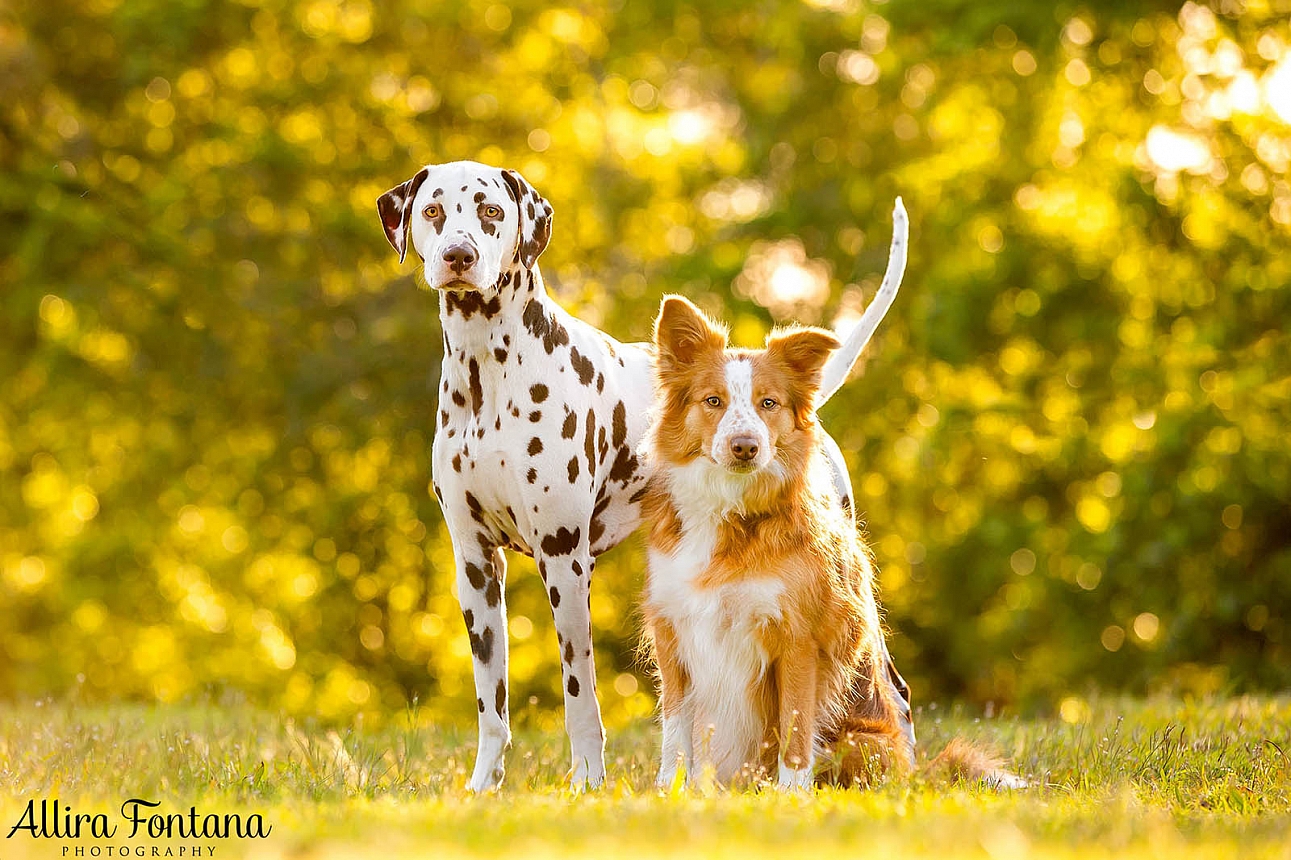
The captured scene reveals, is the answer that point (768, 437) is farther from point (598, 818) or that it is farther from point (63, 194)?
point (63, 194)

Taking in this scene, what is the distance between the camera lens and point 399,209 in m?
6.34

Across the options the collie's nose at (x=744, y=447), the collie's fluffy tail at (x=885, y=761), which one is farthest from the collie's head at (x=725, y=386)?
the collie's fluffy tail at (x=885, y=761)

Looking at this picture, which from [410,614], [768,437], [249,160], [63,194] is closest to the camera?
[768,437]

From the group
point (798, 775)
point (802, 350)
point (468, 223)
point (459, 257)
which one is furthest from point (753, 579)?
point (468, 223)

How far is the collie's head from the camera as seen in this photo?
6.14 metres

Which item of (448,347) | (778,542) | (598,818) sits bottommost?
(598,818)

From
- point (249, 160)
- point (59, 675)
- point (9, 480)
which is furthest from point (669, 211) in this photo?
point (59, 675)

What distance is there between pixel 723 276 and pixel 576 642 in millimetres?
9712

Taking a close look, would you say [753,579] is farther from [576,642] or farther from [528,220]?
[528,220]

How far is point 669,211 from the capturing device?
65.0 ft

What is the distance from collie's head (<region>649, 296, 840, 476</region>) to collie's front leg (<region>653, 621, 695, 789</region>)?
76 cm

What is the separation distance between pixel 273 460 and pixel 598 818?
13.1 metres

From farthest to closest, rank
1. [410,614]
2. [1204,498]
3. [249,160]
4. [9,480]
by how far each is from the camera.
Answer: [9,480], [410,614], [249,160], [1204,498]

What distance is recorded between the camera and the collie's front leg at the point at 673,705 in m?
6.18
